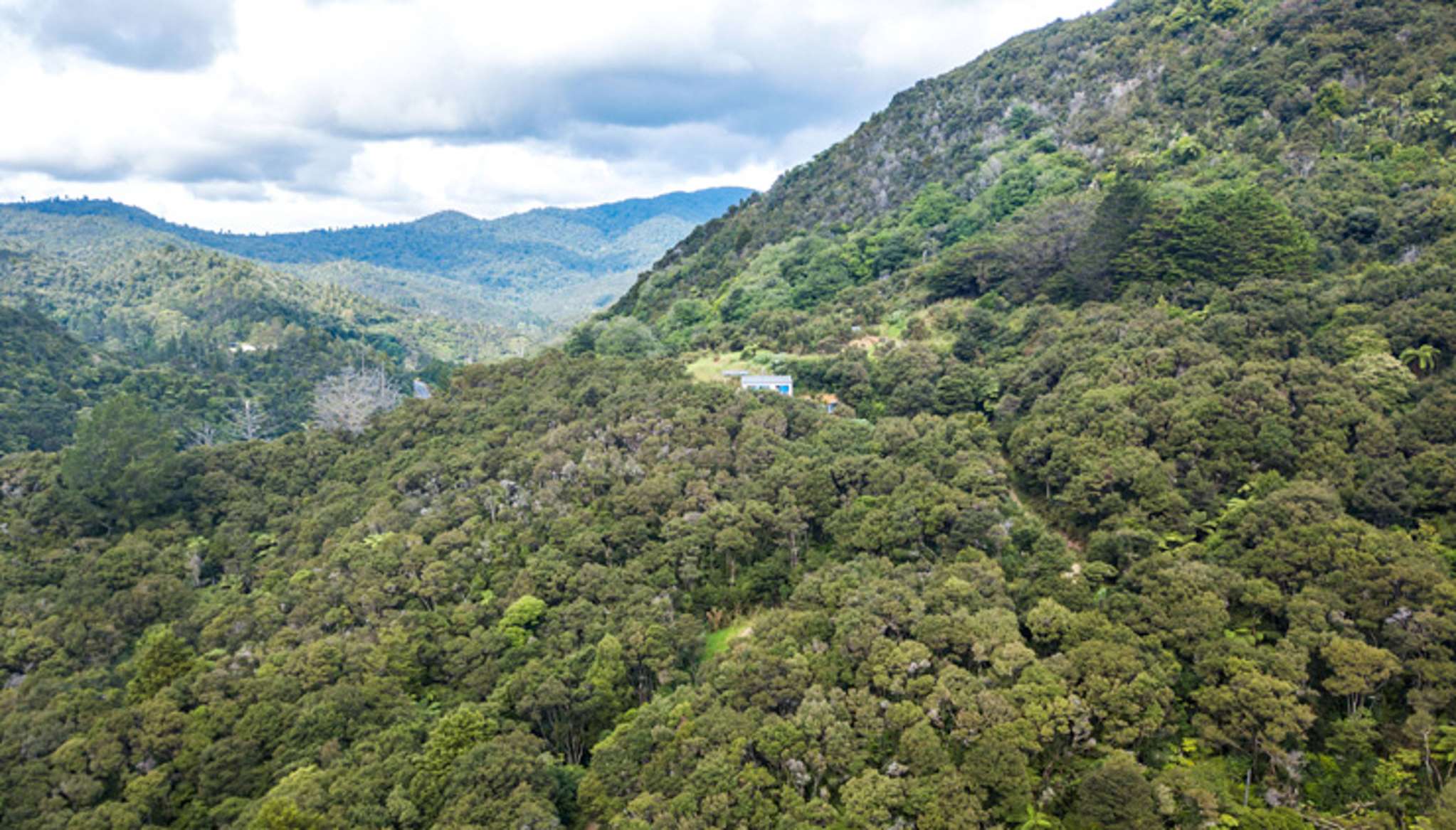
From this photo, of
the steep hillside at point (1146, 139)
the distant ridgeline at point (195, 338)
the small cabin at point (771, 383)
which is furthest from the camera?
the distant ridgeline at point (195, 338)

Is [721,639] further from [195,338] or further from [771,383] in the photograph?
[195,338]

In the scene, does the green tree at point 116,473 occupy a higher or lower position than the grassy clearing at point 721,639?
higher

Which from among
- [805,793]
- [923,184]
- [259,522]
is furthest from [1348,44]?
[259,522]

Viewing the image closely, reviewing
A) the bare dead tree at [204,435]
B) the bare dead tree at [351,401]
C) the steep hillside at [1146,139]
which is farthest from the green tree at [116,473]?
the steep hillside at [1146,139]

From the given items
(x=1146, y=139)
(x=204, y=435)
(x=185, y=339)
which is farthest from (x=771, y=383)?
(x=185, y=339)

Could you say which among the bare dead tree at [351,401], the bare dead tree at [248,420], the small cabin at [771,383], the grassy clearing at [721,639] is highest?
the small cabin at [771,383]

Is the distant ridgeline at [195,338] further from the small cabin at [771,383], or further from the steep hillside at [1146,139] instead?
the small cabin at [771,383]

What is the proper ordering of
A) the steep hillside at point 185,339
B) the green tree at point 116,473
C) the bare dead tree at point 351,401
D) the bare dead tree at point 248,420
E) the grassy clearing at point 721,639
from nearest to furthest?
1. the grassy clearing at point 721,639
2. the green tree at point 116,473
3. the bare dead tree at point 351,401
4. the bare dead tree at point 248,420
5. the steep hillside at point 185,339
